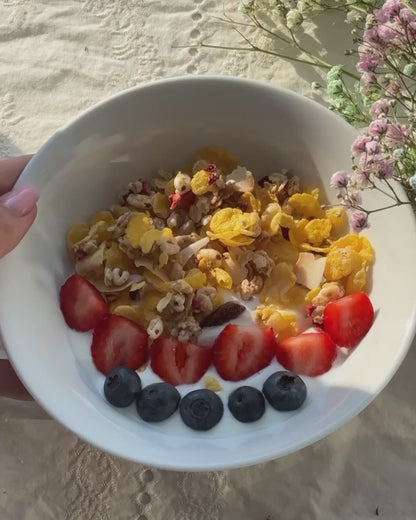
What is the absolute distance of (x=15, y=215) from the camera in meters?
0.75

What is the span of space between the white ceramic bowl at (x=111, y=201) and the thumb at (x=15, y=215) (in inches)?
0.9

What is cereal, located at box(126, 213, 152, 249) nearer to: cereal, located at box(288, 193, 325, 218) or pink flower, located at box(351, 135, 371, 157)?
cereal, located at box(288, 193, 325, 218)

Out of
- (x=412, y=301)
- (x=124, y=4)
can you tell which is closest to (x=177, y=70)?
(x=124, y=4)

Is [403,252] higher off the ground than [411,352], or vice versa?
[403,252]

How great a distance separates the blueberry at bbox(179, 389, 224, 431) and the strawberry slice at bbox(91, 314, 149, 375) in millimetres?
80

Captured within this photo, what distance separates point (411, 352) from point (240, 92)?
0.36 meters

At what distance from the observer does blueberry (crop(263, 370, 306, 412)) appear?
0.73m

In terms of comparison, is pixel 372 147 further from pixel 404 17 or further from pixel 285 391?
pixel 285 391

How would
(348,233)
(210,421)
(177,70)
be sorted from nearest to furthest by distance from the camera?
1. (210,421)
2. (348,233)
3. (177,70)

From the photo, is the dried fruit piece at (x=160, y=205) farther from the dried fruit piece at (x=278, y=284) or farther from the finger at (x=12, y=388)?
the finger at (x=12, y=388)

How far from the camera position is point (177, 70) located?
3.24 feet

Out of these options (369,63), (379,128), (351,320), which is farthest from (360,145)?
(351,320)

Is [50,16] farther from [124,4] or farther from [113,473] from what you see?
[113,473]

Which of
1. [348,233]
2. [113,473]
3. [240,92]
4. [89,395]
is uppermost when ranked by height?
[240,92]
